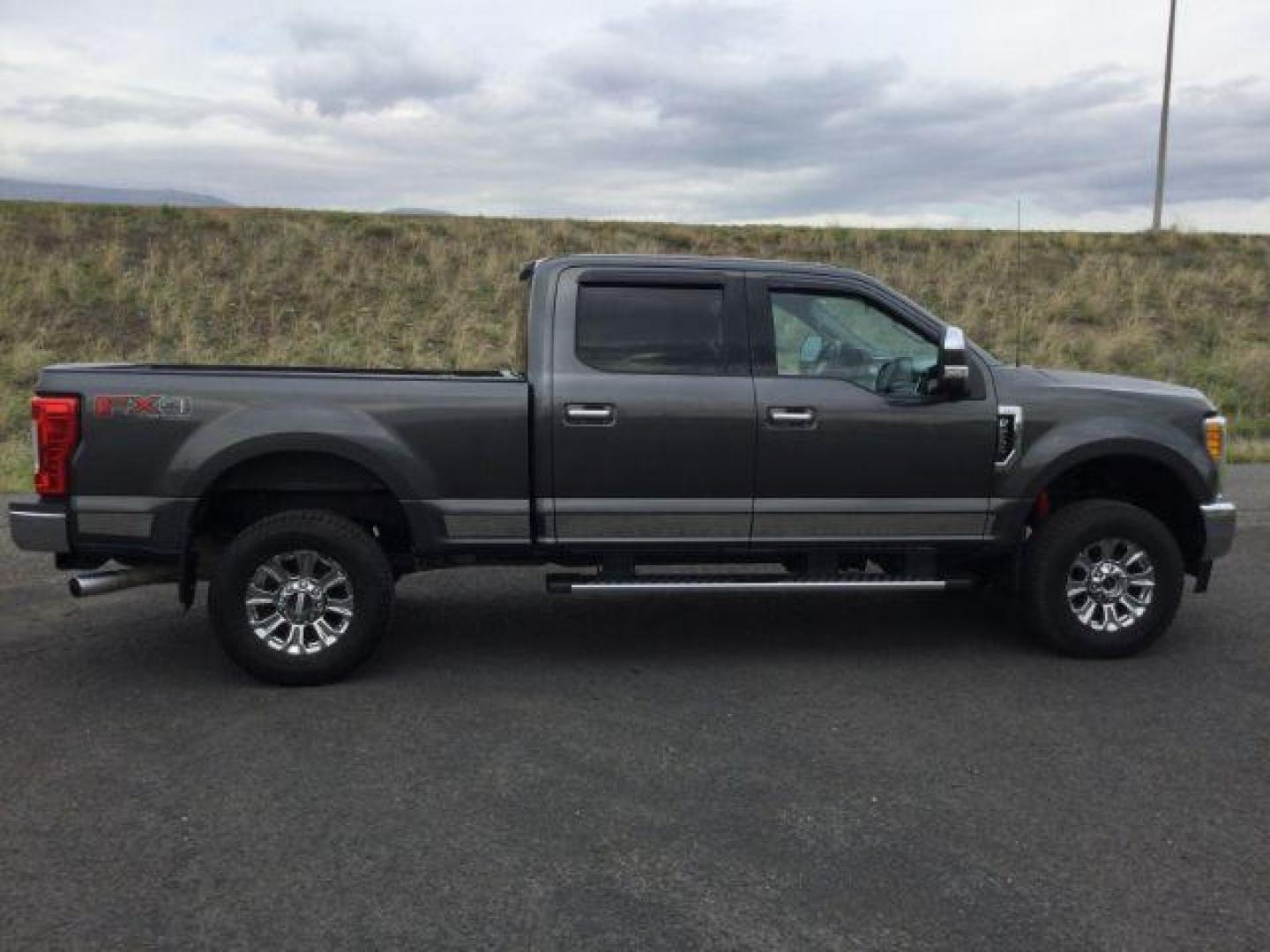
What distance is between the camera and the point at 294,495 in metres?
5.61

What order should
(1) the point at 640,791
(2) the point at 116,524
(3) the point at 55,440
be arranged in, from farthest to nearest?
(2) the point at 116,524
(3) the point at 55,440
(1) the point at 640,791

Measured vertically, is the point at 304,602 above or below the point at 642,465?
below

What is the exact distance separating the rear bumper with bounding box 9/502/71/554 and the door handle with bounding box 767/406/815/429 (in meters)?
3.22

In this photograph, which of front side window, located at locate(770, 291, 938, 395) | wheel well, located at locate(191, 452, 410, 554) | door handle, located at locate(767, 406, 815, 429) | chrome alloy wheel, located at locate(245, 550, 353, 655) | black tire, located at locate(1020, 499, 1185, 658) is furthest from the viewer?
black tire, located at locate(1020, 499, 1185, 658)

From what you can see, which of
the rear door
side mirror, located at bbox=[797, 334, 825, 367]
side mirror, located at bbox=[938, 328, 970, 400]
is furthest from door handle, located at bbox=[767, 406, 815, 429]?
side mirror, located at bbox=[938, 328, 970, 400]

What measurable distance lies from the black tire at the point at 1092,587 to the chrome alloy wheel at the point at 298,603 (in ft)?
11.1

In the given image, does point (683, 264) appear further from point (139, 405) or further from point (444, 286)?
point (444, 286)

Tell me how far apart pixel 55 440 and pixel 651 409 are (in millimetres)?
2638

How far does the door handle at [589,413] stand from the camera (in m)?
5.41

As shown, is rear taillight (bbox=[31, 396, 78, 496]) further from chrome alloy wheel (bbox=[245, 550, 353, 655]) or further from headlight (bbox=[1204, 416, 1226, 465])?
headlight (bbox=[1204, 416, 1226, 465])

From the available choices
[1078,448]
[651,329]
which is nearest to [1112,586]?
[1078,448]

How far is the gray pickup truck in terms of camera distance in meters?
5.19

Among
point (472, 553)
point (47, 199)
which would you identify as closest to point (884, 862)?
point (472, 553)

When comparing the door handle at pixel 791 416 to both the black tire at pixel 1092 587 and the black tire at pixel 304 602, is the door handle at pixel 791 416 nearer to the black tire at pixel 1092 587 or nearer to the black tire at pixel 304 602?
the black tire at pixel 1092 587
